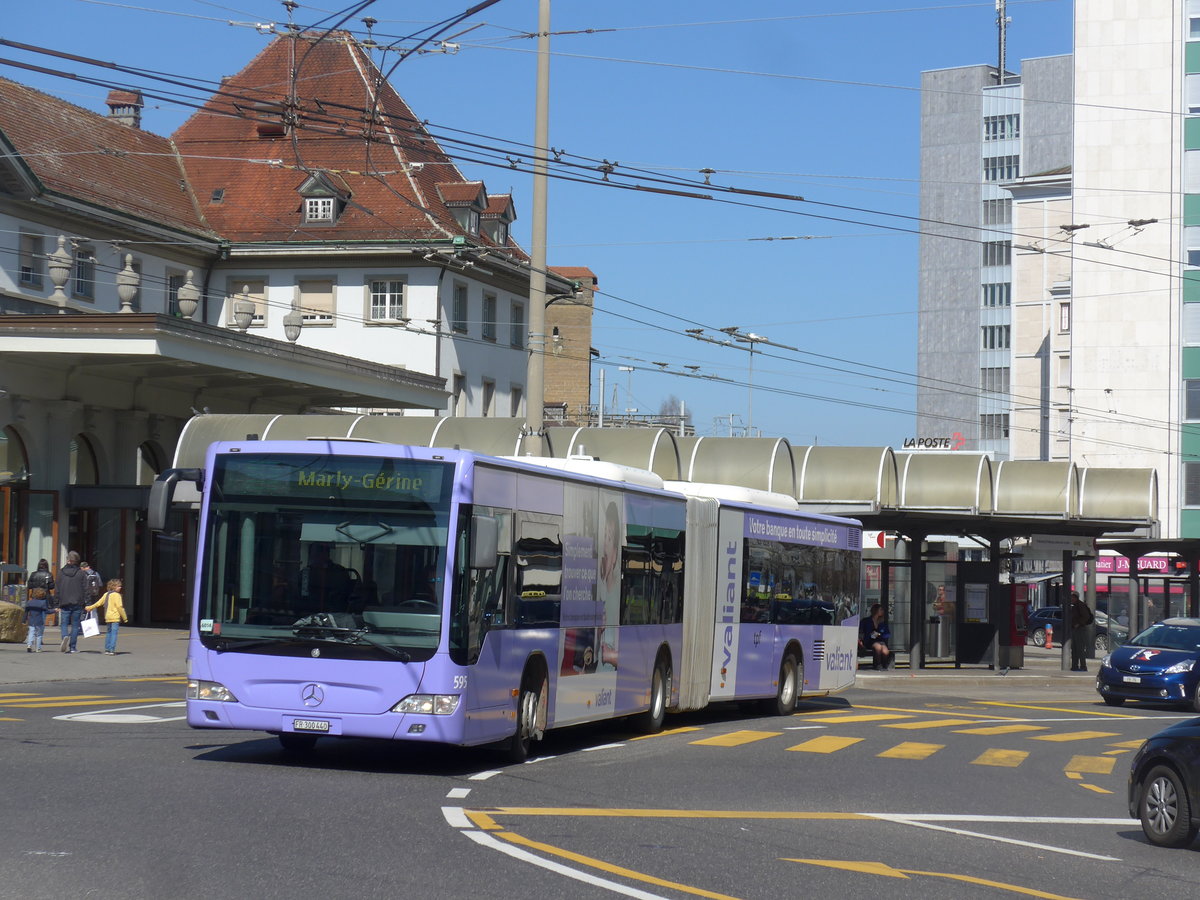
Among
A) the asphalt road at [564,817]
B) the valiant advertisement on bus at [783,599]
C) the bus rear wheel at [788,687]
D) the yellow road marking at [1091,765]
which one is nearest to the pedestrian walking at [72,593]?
the asphalt road at [564,817]

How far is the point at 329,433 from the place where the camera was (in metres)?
37.0

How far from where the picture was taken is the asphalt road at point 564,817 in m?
9.23

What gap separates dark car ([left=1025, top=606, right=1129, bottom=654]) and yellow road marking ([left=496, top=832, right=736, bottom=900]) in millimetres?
42737

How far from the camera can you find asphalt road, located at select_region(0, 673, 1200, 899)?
923 centimetres

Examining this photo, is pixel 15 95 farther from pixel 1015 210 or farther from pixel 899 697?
pixel 1015 210

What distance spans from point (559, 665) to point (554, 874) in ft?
24.7

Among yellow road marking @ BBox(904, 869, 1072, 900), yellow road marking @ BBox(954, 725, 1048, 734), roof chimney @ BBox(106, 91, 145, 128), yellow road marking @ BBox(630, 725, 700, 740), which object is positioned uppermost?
roof chimney @ BBox(106, 91, 145, 128)

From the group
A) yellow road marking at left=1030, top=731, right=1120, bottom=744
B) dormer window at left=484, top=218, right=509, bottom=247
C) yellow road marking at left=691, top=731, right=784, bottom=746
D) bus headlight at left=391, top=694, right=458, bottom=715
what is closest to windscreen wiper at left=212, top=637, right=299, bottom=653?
bus headlight at left=391, top=694, right=458, bottom=715

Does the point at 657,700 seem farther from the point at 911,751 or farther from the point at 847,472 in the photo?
the point at 847,472

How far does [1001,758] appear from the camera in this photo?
A: 62.5 feet

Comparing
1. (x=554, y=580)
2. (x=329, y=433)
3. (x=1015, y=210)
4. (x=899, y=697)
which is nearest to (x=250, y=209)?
(x=329, y=433)

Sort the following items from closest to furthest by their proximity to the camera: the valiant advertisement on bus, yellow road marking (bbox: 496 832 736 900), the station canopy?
yellow road marking (bbox: 496 832 736 900)
the valiant advertisement on bus
the station canopy

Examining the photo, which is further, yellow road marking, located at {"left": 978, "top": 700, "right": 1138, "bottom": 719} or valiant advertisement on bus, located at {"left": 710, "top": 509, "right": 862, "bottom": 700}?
yellow road marking, located at {"left": 978, "top": 700, "right": 1138, "bottom": 719}

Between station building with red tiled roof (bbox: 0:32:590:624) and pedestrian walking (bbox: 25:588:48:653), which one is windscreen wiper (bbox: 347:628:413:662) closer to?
station building with red tiled roof (bbox: 0:32:590:624)
